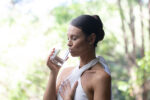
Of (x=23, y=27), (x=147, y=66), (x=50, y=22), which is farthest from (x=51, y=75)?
(x=50, y=22)

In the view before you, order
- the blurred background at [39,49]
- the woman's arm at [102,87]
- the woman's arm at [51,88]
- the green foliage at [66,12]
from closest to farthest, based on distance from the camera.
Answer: the woman's arm at [102,87], the woman's arm at [51,88], the blurred background at [39,49], the green foliage at [66,12]

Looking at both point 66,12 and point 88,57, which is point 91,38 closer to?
point 88,57

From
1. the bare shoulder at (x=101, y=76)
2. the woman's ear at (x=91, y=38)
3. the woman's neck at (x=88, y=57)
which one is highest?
the woman's ear at (x=91, y=38)

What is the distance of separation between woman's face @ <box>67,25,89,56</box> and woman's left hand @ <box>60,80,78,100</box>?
0.41 ft

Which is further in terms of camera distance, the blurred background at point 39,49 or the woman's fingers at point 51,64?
the blurred background at point 39,49

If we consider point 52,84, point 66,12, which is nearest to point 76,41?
point 52,84

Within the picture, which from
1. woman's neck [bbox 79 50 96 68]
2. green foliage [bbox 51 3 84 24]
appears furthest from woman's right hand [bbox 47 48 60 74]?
green foliage [bbox 51 3 84 24]

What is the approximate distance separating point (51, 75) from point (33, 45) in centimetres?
607

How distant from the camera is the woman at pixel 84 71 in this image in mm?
1044

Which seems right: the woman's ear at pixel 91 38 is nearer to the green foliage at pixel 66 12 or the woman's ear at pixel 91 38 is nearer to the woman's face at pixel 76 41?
the woman's face at pixel 76 41

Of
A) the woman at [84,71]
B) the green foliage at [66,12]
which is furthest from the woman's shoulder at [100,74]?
the green foliage at [66,12]

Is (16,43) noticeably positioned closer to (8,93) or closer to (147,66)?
(8,93)

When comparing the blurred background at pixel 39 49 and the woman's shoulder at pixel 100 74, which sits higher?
the woman's shoulder at pixel 100 74

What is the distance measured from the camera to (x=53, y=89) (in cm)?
114
